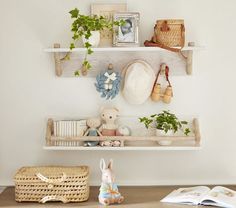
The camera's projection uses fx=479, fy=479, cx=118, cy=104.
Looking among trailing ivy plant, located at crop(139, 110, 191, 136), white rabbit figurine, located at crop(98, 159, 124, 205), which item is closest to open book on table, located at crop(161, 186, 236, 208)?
white rabbit figurine, located at crop(98, 159, 124, 205)

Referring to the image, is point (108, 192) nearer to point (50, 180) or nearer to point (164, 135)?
point (50, 180)

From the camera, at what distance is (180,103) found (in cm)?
270

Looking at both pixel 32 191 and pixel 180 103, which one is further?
pixel 180 103

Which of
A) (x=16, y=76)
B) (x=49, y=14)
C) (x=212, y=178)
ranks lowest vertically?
(x=212, y=178)

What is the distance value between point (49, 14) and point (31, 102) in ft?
1.65

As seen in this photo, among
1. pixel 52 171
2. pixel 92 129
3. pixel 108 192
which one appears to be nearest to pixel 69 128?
pixel 92 129

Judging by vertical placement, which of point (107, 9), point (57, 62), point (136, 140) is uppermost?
point (107, 9)

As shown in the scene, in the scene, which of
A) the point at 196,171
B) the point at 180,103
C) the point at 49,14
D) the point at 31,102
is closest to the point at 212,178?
the point at 196,171

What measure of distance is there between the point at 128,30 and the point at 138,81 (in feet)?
0.91

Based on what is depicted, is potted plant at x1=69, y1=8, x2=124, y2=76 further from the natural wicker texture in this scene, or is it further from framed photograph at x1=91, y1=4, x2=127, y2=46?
the natural wicker texture

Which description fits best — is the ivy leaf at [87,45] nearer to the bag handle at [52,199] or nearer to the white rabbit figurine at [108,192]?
the white rabbit figurine at [108,192]

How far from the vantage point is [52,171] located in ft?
8.18

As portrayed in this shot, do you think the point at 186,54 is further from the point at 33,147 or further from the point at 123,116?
the point at 33,147

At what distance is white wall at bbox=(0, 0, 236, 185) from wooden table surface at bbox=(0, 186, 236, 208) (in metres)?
0.10
